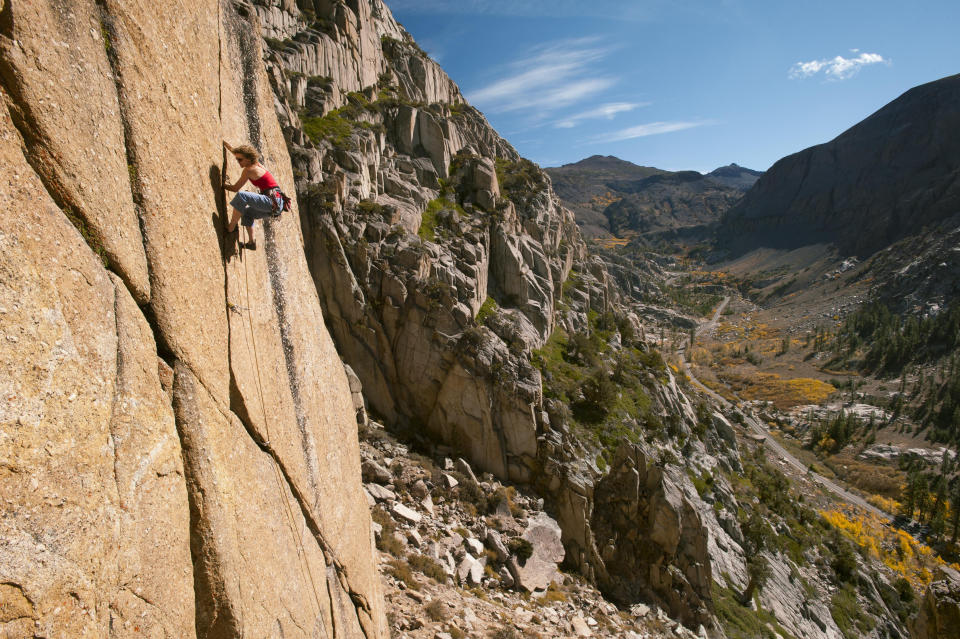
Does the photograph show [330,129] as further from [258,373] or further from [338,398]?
[258,373]

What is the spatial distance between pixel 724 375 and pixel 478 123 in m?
108

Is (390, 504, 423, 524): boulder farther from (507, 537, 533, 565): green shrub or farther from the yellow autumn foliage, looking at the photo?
the yellow autumn foliage

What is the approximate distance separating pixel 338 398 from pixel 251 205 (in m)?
5.65

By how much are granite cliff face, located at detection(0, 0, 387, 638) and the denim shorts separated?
0.36 meters

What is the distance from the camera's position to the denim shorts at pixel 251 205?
24.1 ft

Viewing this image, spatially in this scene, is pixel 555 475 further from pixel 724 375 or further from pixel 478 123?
pixel 724 375

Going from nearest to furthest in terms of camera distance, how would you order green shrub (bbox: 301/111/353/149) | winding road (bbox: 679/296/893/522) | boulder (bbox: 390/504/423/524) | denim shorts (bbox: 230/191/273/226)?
denim shorts (bbox: 230/191/273/226), boulder (bbox: 390/504/423/524), green shrub (bbox: 301/111/353/149), winding road (bbox: 679/296/893/522)

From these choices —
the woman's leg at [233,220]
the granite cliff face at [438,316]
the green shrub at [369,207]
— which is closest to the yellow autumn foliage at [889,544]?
the granite cliff face at [438,316]

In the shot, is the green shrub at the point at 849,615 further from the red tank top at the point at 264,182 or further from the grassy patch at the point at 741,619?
the red tank top at the point at 264,182

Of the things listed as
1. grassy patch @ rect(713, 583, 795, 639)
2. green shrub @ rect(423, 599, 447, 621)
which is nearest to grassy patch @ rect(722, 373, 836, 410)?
grassy patch @ rect(713, 583, 795, 639)

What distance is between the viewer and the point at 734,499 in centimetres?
4381

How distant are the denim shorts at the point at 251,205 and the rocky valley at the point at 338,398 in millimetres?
340

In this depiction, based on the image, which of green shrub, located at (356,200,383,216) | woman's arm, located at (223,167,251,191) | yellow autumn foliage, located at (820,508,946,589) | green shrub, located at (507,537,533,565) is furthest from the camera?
yellow autumn foliage, located at (820,508,946,589)

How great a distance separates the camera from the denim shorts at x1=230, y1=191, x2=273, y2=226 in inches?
289
